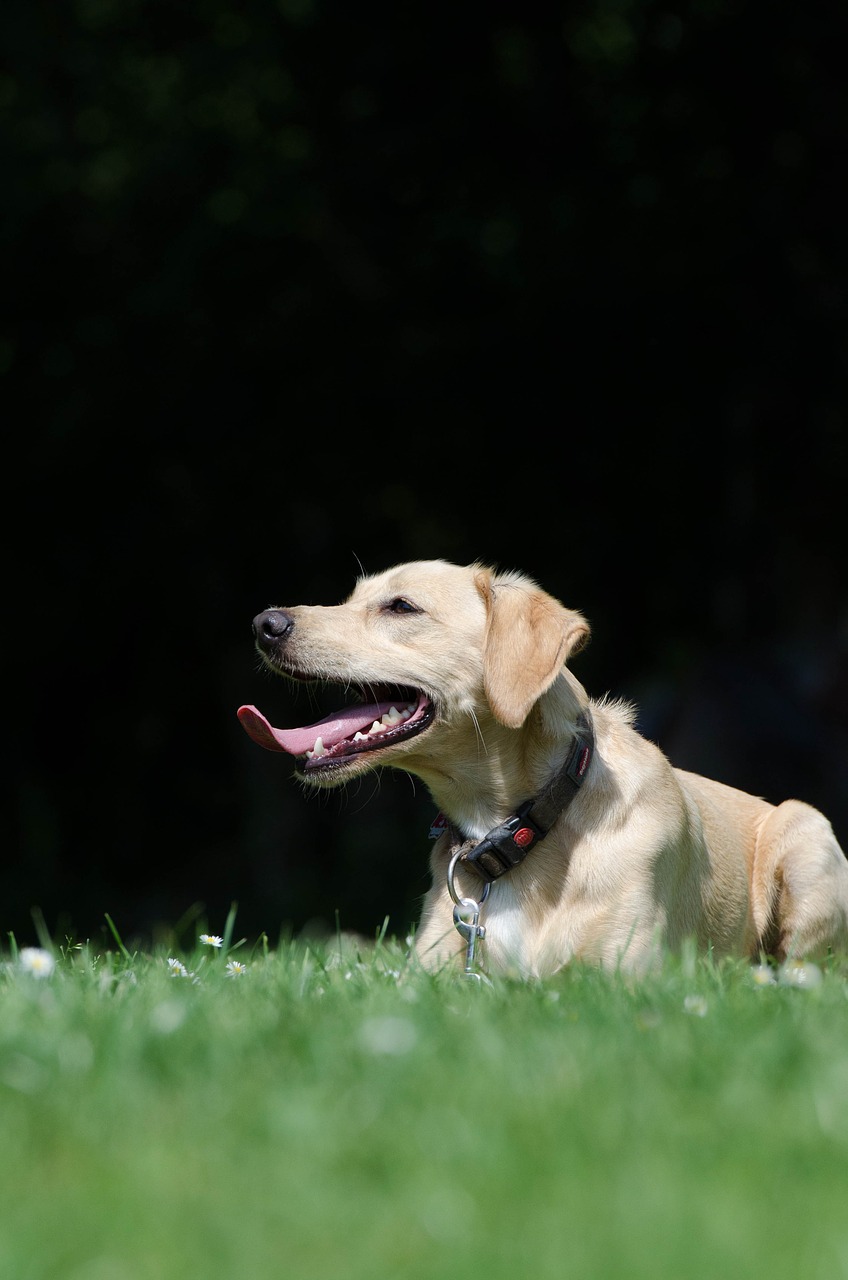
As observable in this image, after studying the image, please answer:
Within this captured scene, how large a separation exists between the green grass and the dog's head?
4.37ft

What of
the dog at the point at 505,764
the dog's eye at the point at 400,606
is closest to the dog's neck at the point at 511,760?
the dog at the point at 505,764

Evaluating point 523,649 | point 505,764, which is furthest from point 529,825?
point 523,649

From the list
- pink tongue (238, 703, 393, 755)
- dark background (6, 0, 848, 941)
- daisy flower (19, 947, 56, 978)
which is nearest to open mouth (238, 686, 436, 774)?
pink tongue (238, 703, 393, 755)

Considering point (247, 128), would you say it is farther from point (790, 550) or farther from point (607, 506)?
point (790, 550)

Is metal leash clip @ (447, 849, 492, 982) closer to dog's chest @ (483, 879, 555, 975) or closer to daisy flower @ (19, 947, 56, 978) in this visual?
dog's chest @ (483, 879, 555, 975)

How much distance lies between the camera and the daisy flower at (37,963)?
3971 mm

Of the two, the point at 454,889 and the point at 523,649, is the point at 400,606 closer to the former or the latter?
the point at 523,649

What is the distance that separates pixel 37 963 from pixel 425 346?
9.18 meters

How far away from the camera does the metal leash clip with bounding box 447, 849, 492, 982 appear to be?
4.61 m

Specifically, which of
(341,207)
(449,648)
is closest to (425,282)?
(341,207)

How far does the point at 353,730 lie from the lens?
16.0ft

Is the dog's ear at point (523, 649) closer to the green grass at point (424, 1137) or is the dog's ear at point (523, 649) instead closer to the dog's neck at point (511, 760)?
the dog's neck at point (511, 760)

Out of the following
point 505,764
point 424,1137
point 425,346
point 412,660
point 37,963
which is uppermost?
point 424,1137

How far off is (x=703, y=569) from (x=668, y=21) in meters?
4.61
